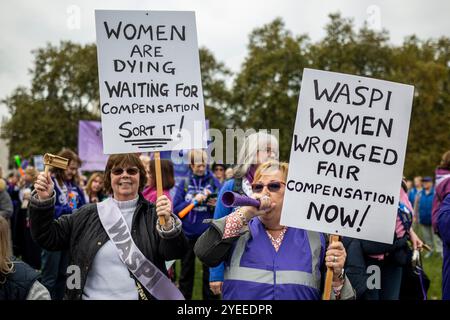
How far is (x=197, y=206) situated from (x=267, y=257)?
11.7 feet

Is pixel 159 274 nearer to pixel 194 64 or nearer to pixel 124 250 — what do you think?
pixel 124 250

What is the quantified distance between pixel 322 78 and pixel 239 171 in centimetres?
155

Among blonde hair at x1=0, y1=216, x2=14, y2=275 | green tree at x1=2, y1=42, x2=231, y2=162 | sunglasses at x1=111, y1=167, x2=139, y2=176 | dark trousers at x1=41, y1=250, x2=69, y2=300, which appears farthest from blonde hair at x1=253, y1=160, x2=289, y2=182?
green tree at x1=2, y1=42, x2=231, y2=162

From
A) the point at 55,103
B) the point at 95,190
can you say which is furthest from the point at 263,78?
the point at 95,190

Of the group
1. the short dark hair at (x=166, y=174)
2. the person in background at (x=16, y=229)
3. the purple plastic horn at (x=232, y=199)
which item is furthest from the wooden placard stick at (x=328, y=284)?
the person in background at (x=16, y=229)

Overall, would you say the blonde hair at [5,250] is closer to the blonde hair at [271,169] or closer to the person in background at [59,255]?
the blonde hair at [271,169]

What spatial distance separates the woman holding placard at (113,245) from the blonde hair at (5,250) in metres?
0.26

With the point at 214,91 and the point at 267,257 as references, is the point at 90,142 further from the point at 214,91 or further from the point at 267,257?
the point at 214,91

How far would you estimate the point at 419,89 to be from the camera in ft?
94.0

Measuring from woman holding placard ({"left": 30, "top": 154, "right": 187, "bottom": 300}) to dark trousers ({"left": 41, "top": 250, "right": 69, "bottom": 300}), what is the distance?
261cm

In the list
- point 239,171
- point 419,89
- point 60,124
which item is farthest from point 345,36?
point 239,171

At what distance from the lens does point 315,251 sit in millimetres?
3049

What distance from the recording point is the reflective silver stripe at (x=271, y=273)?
2955 mm

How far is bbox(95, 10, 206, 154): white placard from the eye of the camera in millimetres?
3629
